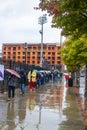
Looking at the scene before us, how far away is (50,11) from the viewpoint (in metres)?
11.8

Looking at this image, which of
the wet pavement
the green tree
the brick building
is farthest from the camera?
the brick building

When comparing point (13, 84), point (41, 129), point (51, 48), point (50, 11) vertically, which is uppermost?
point (51, 48)

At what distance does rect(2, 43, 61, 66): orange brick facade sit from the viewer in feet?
322

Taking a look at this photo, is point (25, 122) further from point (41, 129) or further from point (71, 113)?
point (71, 113)

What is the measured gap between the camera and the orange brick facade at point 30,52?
322 ft

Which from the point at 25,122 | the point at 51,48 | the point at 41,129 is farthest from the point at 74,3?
the point at 51,48

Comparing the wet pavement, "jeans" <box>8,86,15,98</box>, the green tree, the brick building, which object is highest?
the brick building

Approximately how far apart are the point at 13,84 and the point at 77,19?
1230cm

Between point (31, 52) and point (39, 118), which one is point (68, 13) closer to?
point (39, 118)

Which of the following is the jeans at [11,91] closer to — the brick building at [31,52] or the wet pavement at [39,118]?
the wet pavement at [39,118]

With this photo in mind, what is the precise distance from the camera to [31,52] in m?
107

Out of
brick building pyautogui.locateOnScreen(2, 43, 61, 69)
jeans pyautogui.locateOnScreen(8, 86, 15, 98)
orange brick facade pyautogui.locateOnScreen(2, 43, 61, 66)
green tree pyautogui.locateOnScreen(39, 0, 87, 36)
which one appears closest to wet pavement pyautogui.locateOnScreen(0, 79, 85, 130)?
green tree pyautogui.locateOnScreen(39, 0, 87, 36)

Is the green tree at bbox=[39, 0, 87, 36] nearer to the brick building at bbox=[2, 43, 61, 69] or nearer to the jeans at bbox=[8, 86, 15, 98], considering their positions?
the jeans at bbox=[8, 86, 15, 98]

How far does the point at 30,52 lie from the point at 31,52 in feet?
2.75
